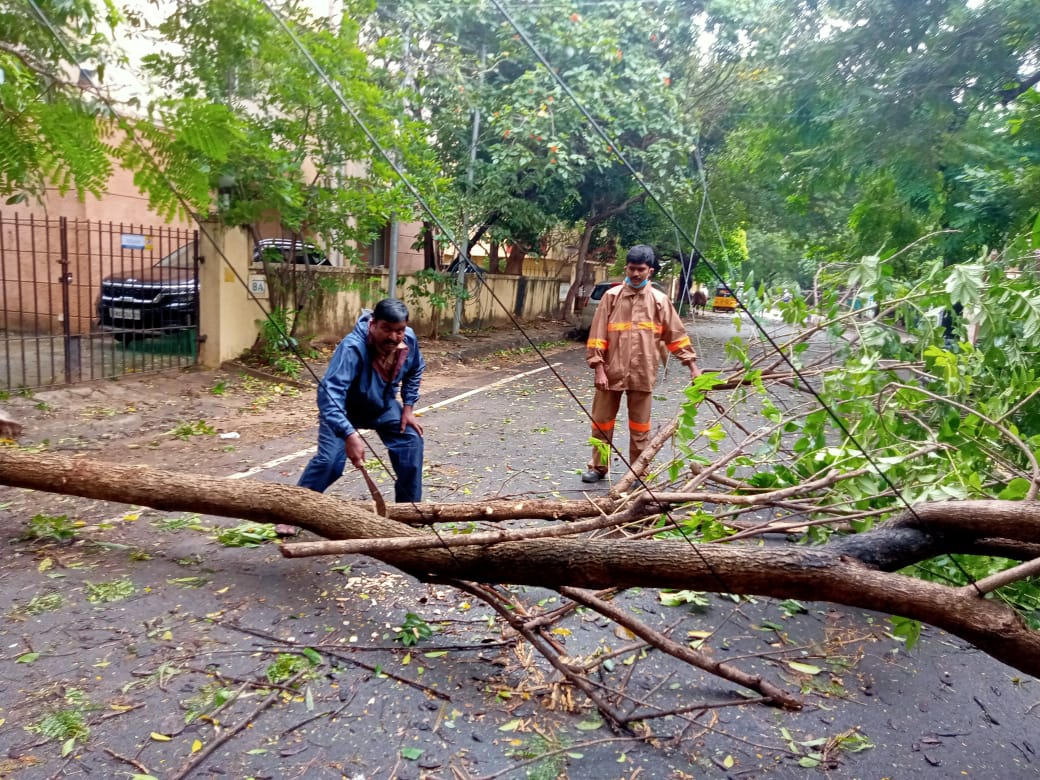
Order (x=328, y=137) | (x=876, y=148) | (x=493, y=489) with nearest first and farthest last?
1. (x=493, y=489)
2. (x=876, y=148)
3. (x=328, y=137)

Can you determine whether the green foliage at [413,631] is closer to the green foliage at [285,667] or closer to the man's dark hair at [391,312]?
the green foliage at [285,667]

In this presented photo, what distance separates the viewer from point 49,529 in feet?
13.5

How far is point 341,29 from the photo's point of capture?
8555 mm

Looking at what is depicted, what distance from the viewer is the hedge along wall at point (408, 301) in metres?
11.2

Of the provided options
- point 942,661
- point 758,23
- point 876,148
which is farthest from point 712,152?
point 942,661

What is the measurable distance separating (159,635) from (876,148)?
28.0 ft

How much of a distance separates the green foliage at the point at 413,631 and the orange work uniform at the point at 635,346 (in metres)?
2.46

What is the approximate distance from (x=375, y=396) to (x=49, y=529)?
2.00 metres

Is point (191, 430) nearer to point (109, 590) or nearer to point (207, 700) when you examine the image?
point (109, 590)

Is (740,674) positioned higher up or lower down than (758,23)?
lower down

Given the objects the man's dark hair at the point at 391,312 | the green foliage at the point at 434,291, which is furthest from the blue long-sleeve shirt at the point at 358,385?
the green foliage at the point at 434,291

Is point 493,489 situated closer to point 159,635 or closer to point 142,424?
point 159,635

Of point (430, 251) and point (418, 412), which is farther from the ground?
point (430, 251)

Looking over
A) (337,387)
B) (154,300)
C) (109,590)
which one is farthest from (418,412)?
(109,590)
